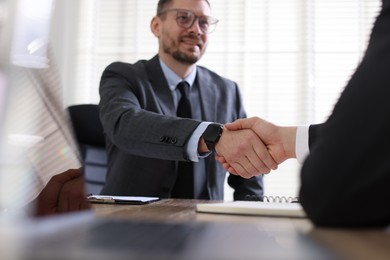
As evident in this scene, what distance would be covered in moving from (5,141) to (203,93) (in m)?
1.59

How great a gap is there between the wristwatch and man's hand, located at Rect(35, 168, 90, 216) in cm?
84

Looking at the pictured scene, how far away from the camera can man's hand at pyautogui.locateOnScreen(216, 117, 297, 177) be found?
48.7 inches

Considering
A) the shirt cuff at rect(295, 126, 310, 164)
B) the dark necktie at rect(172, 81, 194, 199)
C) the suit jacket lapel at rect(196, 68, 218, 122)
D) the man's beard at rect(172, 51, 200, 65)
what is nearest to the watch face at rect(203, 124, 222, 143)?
the shirt cuff at rect(295, 126, 310, 164)

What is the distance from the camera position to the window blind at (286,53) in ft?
8.87

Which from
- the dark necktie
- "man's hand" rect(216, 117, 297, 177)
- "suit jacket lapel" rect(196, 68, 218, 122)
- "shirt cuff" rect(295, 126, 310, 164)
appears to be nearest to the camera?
"shirt cuff" rect(295, 126, 310, 164)

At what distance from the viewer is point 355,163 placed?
0.48m

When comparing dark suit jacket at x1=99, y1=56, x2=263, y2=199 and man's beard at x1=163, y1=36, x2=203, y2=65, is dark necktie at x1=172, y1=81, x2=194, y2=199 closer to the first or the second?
dark suit jacket at x1=99, y1=56, x2=263, y2=199

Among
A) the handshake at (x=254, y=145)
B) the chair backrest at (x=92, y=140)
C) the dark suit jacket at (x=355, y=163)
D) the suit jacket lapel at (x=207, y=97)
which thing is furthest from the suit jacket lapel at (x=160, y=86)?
the dark suit jacket at (x=355, y=163)

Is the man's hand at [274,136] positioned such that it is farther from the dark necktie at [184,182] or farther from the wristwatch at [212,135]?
the dark necktie at [184,182]

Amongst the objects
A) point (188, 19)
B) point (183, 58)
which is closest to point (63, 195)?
point (183, 58)

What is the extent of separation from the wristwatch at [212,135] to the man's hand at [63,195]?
837 mm

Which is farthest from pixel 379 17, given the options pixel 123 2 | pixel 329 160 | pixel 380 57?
pixel 123 2

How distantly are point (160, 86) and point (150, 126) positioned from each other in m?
0.48

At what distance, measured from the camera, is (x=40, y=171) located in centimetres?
39
